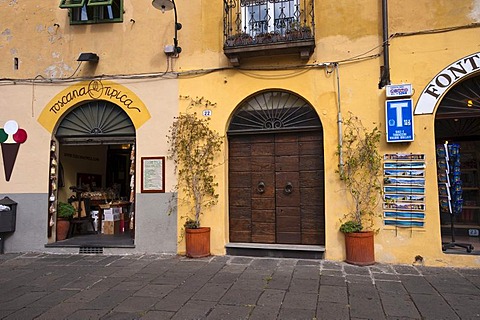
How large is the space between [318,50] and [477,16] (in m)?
2.82

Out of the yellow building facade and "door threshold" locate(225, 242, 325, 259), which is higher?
the yellow building facade

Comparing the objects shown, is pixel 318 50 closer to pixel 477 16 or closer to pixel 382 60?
pixel 382 60

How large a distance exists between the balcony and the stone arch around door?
0.90m

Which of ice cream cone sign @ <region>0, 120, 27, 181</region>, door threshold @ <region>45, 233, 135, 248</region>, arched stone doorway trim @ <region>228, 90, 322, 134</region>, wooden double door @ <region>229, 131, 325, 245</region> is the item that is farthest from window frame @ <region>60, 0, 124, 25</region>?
door threshold @ <region>45, 233, 135, 248</region>

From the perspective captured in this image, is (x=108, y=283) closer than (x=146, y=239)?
Yes

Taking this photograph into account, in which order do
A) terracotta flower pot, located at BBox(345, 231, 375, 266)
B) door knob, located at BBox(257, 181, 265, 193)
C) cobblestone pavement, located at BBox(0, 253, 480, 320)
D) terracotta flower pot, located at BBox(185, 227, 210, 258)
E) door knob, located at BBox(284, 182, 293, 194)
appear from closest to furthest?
1. cobblestone pavement, located at BBox(0, 253, 480, 320)
2. terracotta flower pot, located at BBox(345, 231, 375, 266)
3. terracotta flower pot, located at BBox(185, 227, 210, 258)
4. door knob, located at BBox(284, 182, 293, 194)
5. door knob, located at BBox(257, 181, 265, 193)

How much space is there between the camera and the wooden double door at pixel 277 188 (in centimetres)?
711

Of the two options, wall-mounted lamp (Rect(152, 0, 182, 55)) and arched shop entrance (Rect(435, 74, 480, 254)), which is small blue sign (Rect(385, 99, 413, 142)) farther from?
wall-mounted lamp (Rect(152, 0, 182, 55))

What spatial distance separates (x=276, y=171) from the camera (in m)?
7.35

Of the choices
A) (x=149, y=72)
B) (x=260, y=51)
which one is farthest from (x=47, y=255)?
(x=260, y=51)

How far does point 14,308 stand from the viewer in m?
4.63

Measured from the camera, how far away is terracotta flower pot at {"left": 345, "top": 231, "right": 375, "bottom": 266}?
633cm

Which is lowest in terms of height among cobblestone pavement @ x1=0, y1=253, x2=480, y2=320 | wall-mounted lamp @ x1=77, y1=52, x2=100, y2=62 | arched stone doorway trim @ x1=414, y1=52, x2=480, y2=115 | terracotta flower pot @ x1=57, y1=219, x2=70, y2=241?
cobblestone pavement @ x1=0, y1=253, x2=480, y2=320

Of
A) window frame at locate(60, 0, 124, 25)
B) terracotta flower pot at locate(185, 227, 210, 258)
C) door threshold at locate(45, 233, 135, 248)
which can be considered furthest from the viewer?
window frame at locate(60, 0, 124, 25)
